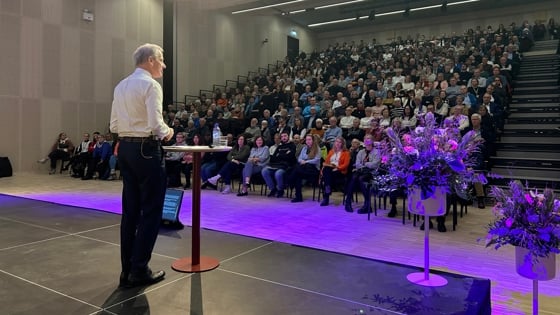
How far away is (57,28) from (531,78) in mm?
10824

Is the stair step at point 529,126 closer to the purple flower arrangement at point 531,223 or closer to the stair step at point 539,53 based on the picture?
the stair step at point 539,53

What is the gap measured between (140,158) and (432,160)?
A: 1653 mm

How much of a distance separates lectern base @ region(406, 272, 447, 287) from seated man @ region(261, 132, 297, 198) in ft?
12.8

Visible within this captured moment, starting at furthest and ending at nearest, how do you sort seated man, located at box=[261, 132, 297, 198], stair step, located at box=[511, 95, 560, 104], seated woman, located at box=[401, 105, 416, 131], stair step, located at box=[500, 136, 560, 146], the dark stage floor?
stair step, located at box=[511, 95, 560, 104], seated woman, located at box=[401, 105, 416, 131], stair step, located at box=[500, 136, 560, 146], seated man, located at box=[261, 132, 297, 198], the dark stage floor

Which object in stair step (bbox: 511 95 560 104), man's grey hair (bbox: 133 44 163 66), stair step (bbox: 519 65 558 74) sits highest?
stair step (bbox: 519 65 558 74)

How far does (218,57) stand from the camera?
1361 cm

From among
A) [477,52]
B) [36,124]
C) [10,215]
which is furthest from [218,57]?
[10,215]

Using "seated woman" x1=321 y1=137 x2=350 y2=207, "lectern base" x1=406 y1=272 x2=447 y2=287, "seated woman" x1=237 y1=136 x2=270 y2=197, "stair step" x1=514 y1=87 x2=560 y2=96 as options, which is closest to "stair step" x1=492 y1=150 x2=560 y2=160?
"stair step" x1=514 y1=87 x2=560 y2=96

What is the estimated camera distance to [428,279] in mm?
2455

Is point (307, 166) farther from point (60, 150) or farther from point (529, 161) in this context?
point (60, 150)

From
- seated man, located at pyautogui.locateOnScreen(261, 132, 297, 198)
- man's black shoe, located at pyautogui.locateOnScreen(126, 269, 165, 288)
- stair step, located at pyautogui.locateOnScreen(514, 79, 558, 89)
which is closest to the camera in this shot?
man's black shoe, located at pyautogui.locateOnScreen(126, 269, 165, 288)

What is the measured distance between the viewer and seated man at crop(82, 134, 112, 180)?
8.53 meters

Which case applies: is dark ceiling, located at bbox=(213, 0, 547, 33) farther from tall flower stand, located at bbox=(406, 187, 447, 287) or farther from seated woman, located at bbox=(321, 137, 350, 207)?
tall flower stand, located at bbox=(406, 187, 447, 287)

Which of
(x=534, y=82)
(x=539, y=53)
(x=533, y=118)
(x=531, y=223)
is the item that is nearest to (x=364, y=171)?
(x=531, y=223)
